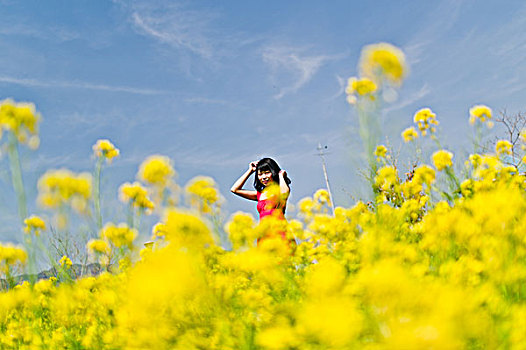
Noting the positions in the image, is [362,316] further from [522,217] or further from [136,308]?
[522,217]

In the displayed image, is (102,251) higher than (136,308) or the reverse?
higher

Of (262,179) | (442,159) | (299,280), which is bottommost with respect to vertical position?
(299,280)

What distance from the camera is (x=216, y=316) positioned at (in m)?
1.32

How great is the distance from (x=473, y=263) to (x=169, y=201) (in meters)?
1.42

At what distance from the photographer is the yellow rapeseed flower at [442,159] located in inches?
122

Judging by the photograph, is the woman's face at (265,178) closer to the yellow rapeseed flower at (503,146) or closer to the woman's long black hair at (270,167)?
the woman's long black hair at (270,167)

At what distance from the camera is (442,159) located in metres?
3.16

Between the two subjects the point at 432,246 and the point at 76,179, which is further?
the point at 76,179

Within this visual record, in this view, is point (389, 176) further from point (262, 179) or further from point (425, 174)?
point (262, 179)

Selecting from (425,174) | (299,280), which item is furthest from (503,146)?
(299,280)

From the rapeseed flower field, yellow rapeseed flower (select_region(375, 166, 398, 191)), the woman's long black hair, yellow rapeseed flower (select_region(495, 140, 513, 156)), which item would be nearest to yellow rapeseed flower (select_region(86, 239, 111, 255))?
the rapeseed flower field

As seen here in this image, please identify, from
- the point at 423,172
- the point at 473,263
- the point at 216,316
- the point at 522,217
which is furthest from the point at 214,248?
the point at 423,172

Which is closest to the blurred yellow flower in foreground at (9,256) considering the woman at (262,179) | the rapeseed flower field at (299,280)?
the rapeseed flower field at (299,280)

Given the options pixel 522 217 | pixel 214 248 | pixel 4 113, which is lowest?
pixel 522 217
